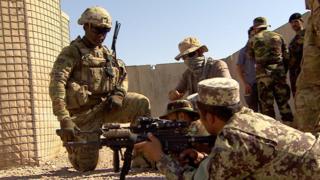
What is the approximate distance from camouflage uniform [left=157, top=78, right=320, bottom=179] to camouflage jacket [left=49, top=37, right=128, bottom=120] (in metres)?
3.05

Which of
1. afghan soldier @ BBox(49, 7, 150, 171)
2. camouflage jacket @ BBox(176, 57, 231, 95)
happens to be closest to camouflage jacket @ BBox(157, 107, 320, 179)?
camouflage jacket @ BBox(176, 57, 231, 95)

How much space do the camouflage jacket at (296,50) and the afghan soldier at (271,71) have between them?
0.12 meters

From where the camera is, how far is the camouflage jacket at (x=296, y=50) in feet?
20.5

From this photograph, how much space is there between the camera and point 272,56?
6.43 meters

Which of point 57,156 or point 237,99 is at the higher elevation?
point 237,99

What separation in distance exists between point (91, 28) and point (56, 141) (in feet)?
7.55

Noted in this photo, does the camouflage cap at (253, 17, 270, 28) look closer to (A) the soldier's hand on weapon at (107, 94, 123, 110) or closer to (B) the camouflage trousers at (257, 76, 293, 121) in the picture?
(B) the camouflage trousers at (257, 76, 293, 121)

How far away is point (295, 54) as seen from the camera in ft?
20.9

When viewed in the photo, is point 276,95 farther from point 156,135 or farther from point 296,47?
point 156,135

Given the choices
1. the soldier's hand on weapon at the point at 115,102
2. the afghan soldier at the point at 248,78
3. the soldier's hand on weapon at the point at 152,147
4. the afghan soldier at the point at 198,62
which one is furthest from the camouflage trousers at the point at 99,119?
the soldier's hand on weapon at the point at 152,147

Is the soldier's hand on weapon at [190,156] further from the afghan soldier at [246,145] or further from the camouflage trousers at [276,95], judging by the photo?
the camouflage trousers at [276,95]

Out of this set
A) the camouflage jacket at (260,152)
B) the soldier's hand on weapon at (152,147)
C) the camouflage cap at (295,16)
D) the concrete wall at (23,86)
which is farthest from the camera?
the concrete wall at (23,86)

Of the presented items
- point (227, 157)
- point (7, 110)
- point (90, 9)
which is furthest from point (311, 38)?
point (7, 110)

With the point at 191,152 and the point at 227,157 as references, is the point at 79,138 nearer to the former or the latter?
the point at 191,152
